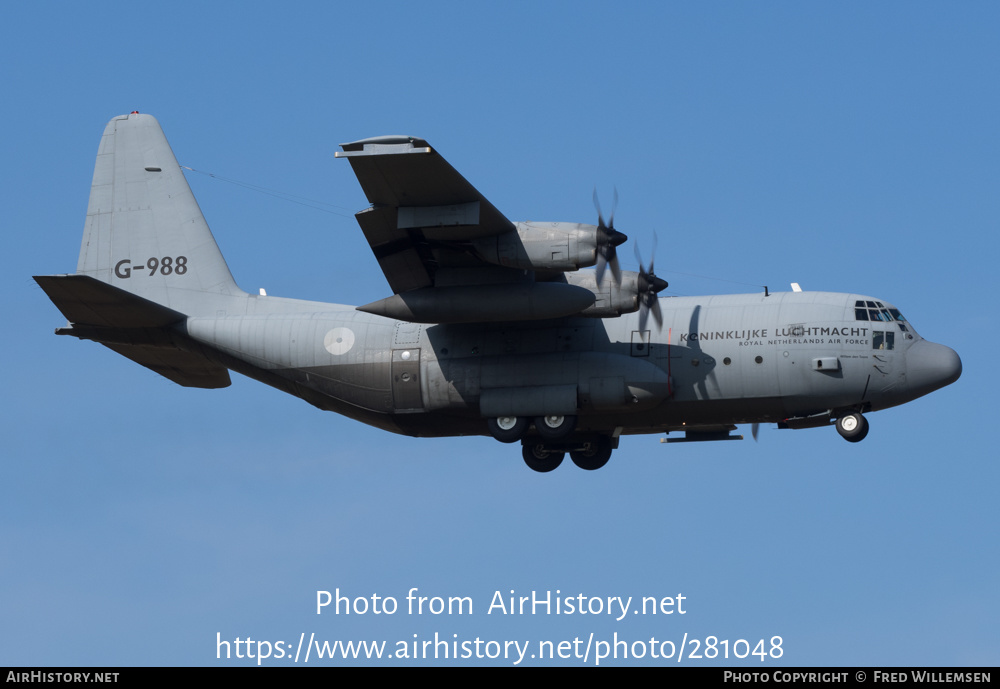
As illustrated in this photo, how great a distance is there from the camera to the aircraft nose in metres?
27.0

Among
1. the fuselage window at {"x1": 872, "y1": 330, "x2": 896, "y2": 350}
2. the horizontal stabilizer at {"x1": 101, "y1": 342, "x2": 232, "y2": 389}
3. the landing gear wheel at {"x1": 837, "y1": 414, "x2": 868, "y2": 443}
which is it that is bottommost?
the landing gear wheel at {"x1": 837, "y1": 414, "x2": 868, "y2": 443}

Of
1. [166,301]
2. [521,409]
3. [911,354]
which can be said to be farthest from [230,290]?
[911,354]

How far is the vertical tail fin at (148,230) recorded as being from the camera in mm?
30594

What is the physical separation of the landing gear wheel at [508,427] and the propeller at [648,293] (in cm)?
290

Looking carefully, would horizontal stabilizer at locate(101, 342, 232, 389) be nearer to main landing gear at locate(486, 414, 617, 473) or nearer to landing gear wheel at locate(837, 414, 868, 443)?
main landing gear at locate(486, 414, 617, 473)

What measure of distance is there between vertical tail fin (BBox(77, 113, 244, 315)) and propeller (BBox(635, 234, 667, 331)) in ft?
28.3

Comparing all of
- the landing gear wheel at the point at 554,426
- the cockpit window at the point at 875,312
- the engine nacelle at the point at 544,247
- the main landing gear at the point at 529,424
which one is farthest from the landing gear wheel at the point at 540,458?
the cockpit window at the point at 875,312

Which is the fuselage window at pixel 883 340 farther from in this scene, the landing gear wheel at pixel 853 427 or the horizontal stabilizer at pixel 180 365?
the horizontal stabilizer at pixel 180 365

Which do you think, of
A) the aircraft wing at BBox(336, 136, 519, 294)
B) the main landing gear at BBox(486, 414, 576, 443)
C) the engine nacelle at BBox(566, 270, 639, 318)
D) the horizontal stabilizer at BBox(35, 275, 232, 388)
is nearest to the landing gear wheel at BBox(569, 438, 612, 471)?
the main landing gear at BBox(486, 414, 576, 443)

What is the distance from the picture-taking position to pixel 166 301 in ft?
99.9
